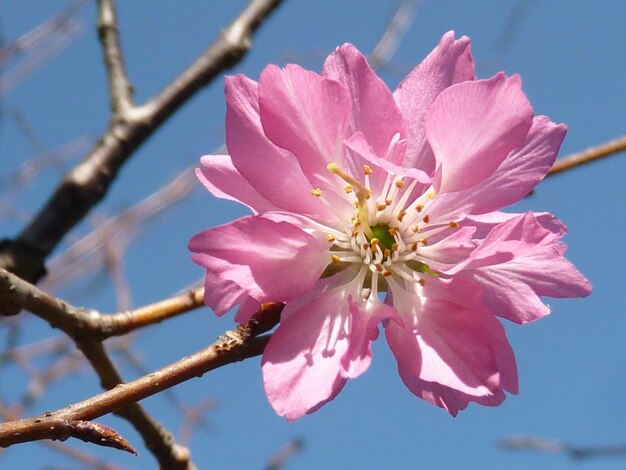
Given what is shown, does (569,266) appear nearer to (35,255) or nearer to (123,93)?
(35,255)

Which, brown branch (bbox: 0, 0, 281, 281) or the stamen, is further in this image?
brown branch (bbox: 0, 0, 281, 281)

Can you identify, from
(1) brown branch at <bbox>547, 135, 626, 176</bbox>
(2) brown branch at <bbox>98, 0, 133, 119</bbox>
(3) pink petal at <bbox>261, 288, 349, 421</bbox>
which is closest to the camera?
(3) pink petal at <bbox>261, 288, 349, 421</bbox>

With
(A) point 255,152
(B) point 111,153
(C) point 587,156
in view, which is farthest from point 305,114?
(B) point 111,153

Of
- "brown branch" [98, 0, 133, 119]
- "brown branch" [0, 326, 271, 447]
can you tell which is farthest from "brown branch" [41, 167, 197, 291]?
"brown branch" [0, 326, 271, 447]

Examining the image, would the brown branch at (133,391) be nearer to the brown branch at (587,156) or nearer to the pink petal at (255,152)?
the pink petal at (255,152)

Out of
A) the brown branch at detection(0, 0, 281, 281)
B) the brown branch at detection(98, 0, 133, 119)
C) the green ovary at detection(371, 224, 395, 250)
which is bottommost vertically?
the green ovary at detection(371, 224, 395, 250)

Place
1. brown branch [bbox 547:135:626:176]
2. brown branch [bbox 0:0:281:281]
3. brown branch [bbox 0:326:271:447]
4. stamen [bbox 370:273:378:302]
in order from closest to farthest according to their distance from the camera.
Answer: brown branch [bbox 0:326:271:447], stamen [bbox 370:273:378:302], brown branch [bbox 547:135:626:176], brown branch [bbox 0:0:281:281]

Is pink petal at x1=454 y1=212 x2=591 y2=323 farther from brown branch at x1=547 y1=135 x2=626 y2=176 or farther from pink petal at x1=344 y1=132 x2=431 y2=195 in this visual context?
brown branch at x1=547 y1=135 x2=626 y2=176
